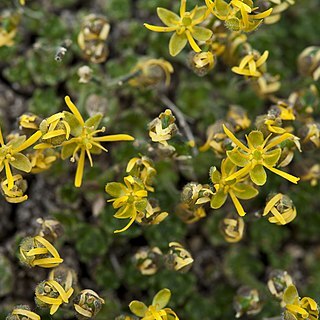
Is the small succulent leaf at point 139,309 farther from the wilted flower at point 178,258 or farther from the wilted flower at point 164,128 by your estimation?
the wilted flower at point 164,128

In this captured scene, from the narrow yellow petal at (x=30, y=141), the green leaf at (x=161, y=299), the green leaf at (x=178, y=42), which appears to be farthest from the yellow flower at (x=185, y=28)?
the green leaf at (x=161, y=299)

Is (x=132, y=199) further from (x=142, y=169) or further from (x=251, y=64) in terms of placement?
(x=251, y=64)

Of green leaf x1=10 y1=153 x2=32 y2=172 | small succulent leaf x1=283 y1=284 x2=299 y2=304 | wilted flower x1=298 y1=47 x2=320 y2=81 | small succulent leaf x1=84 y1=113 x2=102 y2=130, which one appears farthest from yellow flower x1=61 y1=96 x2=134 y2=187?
wilted flower x1=298 y1=47 x2=320 y2=81

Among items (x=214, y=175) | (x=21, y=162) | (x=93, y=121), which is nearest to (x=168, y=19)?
(x=93, y=121)

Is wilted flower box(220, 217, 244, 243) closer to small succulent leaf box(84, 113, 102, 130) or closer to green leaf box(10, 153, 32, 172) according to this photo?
small succulent leaf box(84, 113, 102, 130)

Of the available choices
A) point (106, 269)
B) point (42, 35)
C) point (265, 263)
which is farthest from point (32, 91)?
point (265, 263)

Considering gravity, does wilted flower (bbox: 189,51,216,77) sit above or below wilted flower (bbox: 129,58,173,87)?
above
